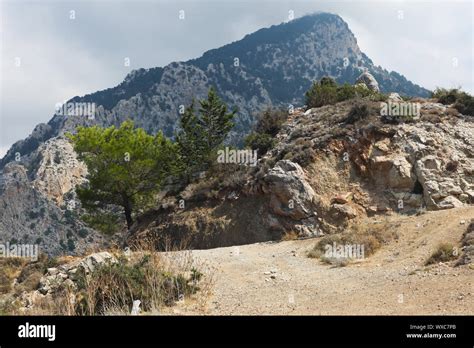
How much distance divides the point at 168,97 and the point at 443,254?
105801 millimetres

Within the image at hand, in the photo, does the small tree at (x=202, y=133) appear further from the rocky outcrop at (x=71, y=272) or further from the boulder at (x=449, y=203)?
the boulder at (x=449, y=203)

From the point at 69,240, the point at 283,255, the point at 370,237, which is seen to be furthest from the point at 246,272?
the point at 69,240

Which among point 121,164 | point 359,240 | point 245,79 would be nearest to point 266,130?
point 121,164

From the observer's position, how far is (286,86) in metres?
125

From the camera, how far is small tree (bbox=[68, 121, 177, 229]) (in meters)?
25.3

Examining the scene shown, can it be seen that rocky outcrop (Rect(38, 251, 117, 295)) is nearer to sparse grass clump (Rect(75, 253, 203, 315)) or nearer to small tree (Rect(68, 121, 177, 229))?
sparse grass clump (Rect(75, 253, 203, 315))

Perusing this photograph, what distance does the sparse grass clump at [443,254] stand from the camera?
36.7ft

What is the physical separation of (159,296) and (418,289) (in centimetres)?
563

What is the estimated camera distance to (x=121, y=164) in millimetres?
25750

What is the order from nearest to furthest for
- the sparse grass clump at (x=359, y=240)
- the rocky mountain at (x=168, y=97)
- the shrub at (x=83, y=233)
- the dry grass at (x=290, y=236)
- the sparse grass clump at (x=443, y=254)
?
1. the sparse grass clump at (x=443, y=254)
2. the sparse grass clump at (x=359, y=240)
3. the dry grass at (x=290, y=236)
4. the shrub at (x=83, y=233)
5. the rocky mountain at (x=168, y=97)

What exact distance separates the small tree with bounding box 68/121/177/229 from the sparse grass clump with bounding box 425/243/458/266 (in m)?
18.2

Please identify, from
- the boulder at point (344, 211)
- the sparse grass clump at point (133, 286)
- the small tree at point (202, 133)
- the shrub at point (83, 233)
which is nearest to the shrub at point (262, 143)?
the small tree at point (202, 133)

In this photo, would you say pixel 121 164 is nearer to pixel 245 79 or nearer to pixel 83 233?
pixel 83 233

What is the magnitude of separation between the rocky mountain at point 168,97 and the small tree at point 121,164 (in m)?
34.2
